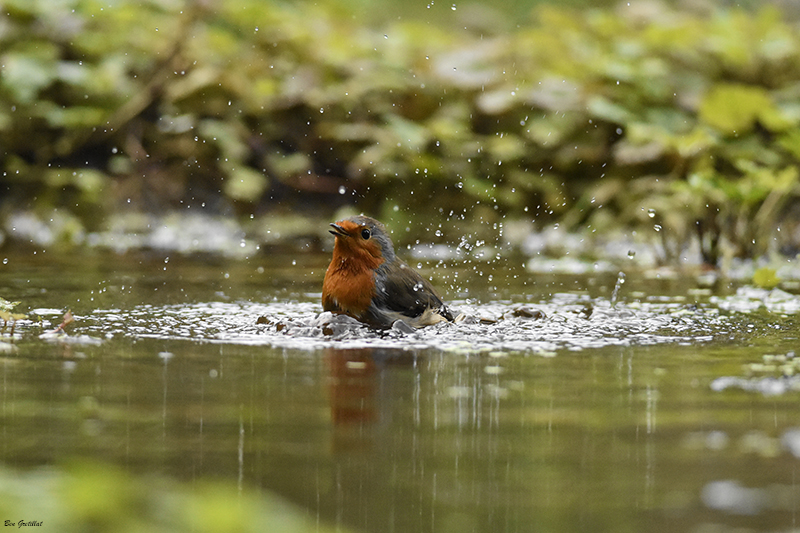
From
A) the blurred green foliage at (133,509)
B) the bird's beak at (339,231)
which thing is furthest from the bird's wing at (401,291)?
the blurred green foliage at (133,509)

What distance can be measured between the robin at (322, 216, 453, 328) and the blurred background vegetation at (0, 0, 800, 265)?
5.43 meters

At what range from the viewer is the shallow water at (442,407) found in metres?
2.47

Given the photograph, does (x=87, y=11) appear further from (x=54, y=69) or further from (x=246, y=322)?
(x=246, y=322)

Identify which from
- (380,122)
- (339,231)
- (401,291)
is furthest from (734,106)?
(339,231)

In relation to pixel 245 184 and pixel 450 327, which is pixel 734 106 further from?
pixel 450 327

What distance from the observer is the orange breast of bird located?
511cm

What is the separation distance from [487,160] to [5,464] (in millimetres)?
9146

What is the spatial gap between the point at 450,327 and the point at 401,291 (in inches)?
12.0

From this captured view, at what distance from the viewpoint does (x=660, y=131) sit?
35.4 ft

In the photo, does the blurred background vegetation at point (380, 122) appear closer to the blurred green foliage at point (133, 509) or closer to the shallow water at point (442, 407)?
the shallow water at point (442, 407)

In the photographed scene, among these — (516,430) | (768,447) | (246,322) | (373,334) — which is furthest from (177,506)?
(246,322)

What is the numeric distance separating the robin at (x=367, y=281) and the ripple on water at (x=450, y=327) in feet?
0.25

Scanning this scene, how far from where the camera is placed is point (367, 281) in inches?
203

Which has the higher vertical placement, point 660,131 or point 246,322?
point 660,131
